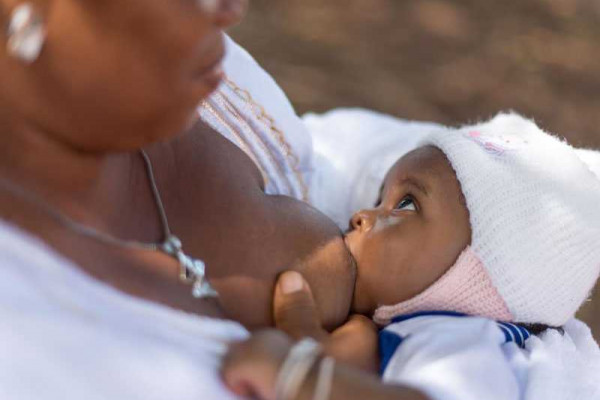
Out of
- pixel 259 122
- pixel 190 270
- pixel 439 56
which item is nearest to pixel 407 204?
pixel 259 122

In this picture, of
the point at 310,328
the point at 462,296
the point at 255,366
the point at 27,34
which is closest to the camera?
the point at 27,34

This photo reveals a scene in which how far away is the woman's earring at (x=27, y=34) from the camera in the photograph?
33.2 inches

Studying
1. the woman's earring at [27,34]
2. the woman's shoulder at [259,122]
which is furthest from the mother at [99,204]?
the woman's shoulder at [259,122]

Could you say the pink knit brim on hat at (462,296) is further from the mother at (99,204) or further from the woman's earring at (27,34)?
the woman's earring at (27,34)

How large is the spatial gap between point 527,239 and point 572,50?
1.76 meters

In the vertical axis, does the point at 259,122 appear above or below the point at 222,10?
below

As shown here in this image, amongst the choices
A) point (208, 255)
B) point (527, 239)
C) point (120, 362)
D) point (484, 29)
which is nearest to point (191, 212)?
point (208, 255)

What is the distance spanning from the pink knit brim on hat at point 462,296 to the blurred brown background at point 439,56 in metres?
1.29

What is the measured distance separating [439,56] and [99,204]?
207cm

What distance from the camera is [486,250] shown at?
140cm

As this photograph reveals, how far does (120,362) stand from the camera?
0.92m

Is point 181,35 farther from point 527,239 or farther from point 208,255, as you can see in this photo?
point 527,239

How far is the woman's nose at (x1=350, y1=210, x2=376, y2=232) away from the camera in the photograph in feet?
4.70

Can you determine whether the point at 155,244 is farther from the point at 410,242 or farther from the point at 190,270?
the point at 410,242
